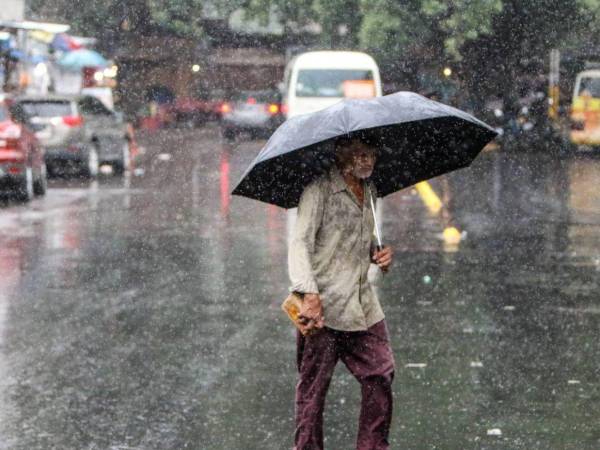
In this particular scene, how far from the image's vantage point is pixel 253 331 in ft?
30.3

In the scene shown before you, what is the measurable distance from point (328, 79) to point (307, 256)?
22852 millimetres

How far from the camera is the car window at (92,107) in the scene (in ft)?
83.5

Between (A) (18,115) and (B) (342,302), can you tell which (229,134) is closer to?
(A) (18,115)

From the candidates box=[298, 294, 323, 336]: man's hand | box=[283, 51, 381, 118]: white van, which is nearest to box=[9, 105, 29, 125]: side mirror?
box=[283, 51, 381, 118]: white van

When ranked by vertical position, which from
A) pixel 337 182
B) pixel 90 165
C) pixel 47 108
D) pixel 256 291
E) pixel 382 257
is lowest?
pixel 90 165

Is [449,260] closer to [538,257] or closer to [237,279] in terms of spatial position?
[538,257]

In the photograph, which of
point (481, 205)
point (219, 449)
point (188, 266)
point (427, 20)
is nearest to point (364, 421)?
point (219, 449)

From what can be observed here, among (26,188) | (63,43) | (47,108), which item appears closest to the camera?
(26,188)

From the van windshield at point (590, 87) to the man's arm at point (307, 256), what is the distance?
88.5ft

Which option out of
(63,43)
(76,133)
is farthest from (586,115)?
(63,43)

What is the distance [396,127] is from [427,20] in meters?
29.0

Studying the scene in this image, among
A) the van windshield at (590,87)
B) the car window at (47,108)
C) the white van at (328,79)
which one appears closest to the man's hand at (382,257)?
the car window at (47,108)

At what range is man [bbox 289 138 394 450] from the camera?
554cm

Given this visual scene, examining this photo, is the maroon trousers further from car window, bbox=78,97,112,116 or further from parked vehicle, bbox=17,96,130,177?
car window, bbox=78,97,112,116
